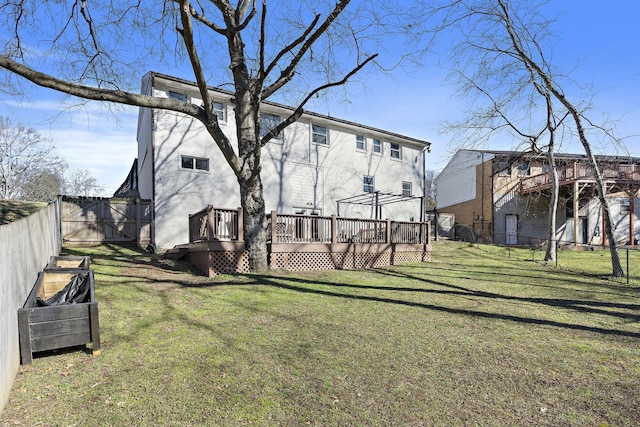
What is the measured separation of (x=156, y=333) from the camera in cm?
489

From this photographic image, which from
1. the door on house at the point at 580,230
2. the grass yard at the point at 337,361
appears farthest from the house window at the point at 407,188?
the grass yard at the point at 337,361

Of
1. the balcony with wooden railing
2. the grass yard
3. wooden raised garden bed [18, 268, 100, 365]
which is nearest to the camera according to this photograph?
the grass yard

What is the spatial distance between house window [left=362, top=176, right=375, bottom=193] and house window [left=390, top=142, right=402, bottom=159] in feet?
7.94

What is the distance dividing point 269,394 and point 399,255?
1056 centimetres

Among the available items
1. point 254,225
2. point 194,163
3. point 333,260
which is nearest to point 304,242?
point 333,260

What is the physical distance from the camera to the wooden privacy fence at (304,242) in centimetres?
948

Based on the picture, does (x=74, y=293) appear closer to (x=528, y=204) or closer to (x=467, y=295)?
(x=467, y=295)

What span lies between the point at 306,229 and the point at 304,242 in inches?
17.7

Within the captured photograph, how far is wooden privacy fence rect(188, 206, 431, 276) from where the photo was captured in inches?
373

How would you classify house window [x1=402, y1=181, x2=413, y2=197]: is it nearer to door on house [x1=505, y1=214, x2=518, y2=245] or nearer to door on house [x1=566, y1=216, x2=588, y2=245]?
door on house [x1=505, y1=214, x2=518, y2=245]

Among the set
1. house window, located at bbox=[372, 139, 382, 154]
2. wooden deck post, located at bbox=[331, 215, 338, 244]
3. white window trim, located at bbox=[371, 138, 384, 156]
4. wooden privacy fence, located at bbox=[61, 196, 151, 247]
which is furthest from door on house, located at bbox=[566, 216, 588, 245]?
wooden privacy fence, located at bbox=[61, 196, 151, 247]

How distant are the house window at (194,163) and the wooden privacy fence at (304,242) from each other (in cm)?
415

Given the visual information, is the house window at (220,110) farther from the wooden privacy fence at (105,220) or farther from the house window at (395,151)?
the house window at (395,151)

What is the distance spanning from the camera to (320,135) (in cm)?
1905
